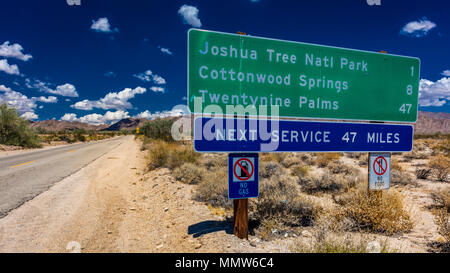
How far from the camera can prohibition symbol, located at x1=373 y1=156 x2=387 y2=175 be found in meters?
3.98

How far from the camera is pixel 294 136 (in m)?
3.34

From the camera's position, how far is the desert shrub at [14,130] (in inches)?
897

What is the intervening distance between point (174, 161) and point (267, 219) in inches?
239

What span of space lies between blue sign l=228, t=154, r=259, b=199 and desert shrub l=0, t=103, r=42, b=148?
95.3ft

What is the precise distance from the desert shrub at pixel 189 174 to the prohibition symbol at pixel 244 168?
404 centimetres

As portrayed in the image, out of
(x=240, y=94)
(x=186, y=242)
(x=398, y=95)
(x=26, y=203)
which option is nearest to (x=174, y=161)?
(x=26, y=203)

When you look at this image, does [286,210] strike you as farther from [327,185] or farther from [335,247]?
[327,185]

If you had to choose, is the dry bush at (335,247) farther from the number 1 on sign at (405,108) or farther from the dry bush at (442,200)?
the dry bush at (442,200)

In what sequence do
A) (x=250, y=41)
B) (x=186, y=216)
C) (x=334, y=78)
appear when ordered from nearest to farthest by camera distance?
(x=250, y=41), (x=334, y=78), (x=186, y=216)

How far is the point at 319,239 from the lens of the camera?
120 inches

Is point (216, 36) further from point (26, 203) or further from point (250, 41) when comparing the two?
point (26, 203)

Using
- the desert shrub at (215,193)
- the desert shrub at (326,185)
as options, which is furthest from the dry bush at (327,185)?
the desert shrub at (215,193)

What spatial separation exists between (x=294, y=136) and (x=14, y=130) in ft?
99.9

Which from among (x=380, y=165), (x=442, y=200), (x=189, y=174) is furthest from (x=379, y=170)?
(x=189, y=174)
